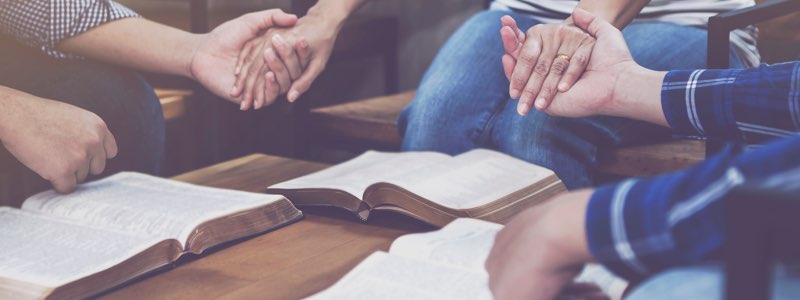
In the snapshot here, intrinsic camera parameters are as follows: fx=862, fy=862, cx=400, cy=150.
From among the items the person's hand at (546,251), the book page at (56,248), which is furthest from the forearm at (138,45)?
the person's hand at (546,251)

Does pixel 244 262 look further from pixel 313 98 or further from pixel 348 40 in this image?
pixel 313 98

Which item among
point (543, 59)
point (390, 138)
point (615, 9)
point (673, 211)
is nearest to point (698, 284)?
point (673, 211)

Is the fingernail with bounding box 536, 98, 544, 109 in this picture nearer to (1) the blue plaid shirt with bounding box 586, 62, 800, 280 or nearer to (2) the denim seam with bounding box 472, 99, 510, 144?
(2) the denim seam with bounding box 472, 99, 510, 144

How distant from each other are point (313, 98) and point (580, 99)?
151cm

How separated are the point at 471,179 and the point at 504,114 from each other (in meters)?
0.36

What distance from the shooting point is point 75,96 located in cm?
130

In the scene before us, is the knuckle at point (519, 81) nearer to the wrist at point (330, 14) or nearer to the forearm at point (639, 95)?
the forearm at point (639, 95)

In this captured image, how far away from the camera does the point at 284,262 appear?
35.7 inches

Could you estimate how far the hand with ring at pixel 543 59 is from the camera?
1.18m

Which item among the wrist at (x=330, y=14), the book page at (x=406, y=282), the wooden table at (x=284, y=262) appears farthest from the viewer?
the wrist at (x=330, y=14)

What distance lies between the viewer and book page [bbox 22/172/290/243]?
3.09 ft

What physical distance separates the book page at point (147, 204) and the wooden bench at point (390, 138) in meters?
0.60

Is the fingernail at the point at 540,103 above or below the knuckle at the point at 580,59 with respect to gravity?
below

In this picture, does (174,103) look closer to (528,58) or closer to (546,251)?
(528,58)
